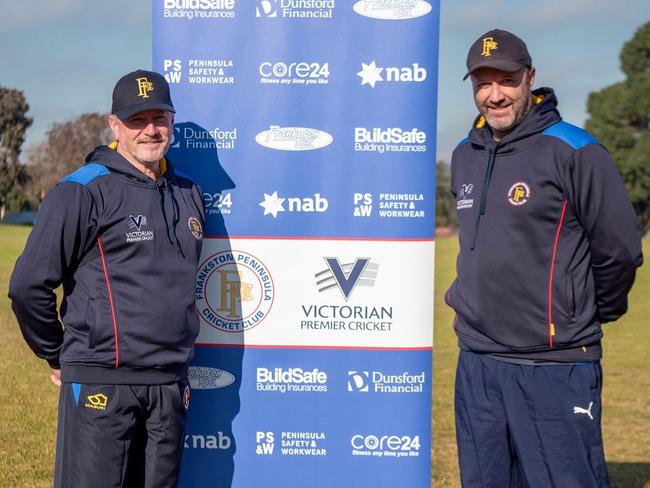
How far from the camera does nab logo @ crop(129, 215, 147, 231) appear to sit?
10.8 feet

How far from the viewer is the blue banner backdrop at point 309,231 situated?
391 cm

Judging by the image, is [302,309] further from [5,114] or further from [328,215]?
[5,114]

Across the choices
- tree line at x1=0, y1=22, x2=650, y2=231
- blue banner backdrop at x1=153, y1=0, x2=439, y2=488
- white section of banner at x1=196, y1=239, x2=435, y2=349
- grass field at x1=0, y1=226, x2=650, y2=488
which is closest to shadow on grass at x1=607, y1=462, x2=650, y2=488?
grass field at x1=0, y1=226, x2=650, y2=488

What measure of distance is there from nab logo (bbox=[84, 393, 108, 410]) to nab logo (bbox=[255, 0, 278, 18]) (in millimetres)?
1897

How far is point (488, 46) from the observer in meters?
3.21

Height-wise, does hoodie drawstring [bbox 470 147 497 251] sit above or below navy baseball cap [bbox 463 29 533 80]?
below

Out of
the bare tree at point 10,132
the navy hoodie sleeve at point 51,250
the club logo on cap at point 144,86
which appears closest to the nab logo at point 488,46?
the club logo on cap at point 144,86

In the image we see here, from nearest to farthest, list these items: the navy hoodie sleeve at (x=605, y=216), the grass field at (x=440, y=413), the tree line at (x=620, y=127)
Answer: the navy hoodie sleeve at (x=605, y=216), the grass field at (x=440, y=413), the tree line at (x=620, y=127)

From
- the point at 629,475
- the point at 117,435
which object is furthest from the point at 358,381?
the point at 629,475

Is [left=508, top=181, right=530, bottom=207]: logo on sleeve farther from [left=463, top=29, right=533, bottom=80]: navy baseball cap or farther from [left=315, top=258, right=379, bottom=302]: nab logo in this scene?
[left=315, top=258, right=379, bottom=302]: nab logo

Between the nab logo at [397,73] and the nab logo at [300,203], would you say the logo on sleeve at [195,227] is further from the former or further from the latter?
the nab logo at [397,73]

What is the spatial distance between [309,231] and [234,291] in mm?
475

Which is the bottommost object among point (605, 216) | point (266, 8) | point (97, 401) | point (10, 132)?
point (97, 401)

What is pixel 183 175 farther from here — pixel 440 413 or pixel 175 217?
pixel 440 413
